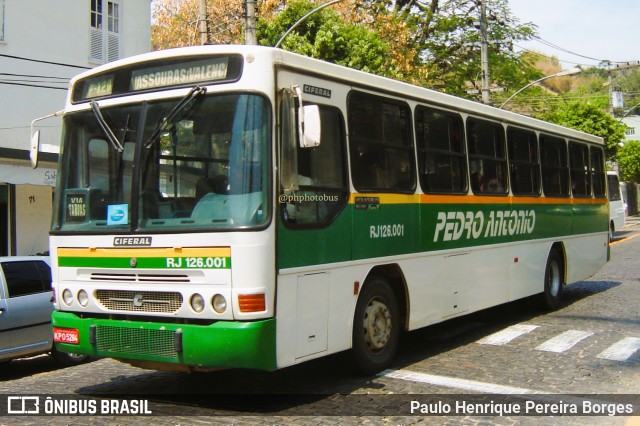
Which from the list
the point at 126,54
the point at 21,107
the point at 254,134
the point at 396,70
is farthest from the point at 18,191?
the point at 254,134

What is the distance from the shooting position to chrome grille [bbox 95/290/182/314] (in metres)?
6.14

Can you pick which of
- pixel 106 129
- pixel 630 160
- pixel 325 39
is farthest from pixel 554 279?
pixel 630 160

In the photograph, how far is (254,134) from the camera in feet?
19.9

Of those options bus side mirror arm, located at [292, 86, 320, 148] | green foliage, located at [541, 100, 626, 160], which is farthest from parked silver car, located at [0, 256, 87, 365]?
green foliage, located at [541, 100, 626, 160]

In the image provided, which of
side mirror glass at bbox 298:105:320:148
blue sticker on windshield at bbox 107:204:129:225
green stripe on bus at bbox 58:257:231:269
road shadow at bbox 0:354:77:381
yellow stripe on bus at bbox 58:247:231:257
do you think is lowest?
road shadow at bbox 0:354:77:381

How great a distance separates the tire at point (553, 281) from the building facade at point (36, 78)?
11485mm

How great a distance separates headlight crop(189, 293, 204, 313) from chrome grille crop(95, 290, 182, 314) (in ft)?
0.42

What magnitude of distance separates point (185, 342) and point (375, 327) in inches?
90.2

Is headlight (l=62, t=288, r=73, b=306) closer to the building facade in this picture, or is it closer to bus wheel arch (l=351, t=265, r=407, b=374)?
bus wheel arch (l=351, t=265, r=407, b=374)

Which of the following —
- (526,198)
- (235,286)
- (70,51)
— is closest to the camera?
(235,286)

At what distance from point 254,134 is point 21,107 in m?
15.7

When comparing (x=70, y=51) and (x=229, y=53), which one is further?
(x=70, y=51)

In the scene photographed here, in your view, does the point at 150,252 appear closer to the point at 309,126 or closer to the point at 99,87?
the point at 309,126

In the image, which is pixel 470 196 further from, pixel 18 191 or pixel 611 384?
pixel 18 191
